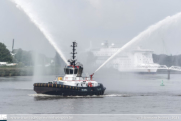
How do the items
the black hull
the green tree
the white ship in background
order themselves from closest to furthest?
the black hull, the white ship in background, the green tree

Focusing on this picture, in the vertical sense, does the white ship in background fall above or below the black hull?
above

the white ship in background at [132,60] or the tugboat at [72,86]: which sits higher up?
the white ship in background at [132,60]

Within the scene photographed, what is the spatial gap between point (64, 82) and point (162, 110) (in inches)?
Answer: 504

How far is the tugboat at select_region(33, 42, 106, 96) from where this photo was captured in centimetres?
3831

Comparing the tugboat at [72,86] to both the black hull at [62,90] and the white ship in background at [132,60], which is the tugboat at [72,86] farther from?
the white ship in background at [132,60]

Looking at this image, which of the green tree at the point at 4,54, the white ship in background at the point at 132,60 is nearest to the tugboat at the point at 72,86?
the white ship in background at the point at 132,60

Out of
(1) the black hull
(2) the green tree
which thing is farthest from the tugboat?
(2) the green tree

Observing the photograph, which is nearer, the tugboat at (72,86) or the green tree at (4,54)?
the tugboat at (72,86)

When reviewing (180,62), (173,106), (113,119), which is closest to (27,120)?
(113,119)

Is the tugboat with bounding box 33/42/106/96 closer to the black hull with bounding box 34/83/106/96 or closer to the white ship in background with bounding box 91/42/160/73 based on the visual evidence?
the black hull with bounding box 34/83/106/96

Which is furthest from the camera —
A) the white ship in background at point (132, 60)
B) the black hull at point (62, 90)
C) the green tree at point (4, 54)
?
the green tree at point (4, 54)

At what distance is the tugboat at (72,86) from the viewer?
126 ft

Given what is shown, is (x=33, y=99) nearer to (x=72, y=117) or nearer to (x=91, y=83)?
(x=91, y=83)

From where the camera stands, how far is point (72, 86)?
3847cm
